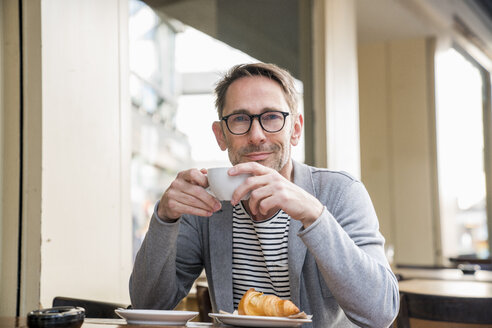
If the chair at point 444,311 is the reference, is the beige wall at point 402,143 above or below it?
above

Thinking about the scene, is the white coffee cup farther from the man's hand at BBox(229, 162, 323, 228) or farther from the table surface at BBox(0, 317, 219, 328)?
the table surface at BBox(0, 317, 219, 328)

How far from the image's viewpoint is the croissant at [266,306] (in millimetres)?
1129

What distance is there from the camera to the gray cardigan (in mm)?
1269

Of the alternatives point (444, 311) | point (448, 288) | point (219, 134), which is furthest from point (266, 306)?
point (448, 288)

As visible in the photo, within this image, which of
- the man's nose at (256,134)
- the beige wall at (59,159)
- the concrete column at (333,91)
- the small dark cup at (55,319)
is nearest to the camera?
the small dark cup at (55,319)

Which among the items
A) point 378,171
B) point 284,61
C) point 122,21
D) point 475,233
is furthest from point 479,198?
point 122,21

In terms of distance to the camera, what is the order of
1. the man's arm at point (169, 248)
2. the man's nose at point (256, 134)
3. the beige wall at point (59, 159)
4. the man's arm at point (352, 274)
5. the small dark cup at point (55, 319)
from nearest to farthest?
1. the small dark cup at point (55, 319)
2. the man's arm at point (352, 274)
3. the man's arm at point (169, 248)
4. the man's nose at point (256, 134)
5. the beige wall at point (59, 159)

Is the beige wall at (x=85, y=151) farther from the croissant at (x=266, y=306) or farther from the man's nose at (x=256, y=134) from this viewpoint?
the croissant at (x=266, y=306)

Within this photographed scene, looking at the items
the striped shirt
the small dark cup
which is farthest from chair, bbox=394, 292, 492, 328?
the small dark cup

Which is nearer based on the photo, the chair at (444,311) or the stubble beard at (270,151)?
the stubble beard at (270,151)

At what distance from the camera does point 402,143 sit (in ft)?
22.1

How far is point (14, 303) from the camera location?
2.00m

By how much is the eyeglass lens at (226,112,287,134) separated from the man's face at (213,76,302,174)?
13 millimetres

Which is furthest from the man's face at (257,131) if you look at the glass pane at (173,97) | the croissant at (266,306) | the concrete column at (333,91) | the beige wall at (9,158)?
the concrete column at (333,91)
